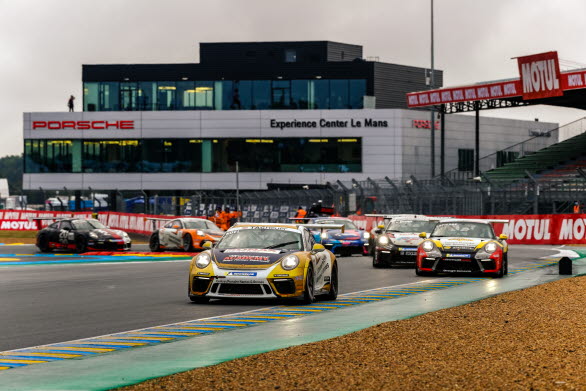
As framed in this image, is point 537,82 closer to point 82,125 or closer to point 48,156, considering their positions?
point 82,125

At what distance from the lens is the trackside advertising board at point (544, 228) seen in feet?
124

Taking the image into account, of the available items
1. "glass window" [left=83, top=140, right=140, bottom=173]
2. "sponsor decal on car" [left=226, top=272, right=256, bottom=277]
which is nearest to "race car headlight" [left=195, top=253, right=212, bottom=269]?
"sponsor decal on car" [left=226, top=272, right=256, bottom=277]

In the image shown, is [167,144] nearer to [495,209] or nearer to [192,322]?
[495,209]

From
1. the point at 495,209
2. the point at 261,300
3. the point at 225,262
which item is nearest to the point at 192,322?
the point at 225,262

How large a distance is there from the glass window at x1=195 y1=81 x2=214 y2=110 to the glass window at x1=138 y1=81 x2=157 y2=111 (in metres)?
3.21

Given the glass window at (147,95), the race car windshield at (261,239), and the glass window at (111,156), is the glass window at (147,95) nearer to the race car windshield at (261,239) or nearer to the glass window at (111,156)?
the glass window at (111,156)

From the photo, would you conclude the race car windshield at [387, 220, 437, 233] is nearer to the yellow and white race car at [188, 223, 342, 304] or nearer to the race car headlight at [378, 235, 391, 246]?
the race car headlight at [378, 235, 391, 246]

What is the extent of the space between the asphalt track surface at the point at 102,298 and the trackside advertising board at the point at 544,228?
→ 31.4ft

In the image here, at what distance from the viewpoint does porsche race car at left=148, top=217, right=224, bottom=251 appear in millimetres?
34531

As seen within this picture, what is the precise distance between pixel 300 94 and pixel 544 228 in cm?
4083

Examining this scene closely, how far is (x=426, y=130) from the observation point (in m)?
77.9

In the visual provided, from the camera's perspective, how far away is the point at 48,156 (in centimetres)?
7938

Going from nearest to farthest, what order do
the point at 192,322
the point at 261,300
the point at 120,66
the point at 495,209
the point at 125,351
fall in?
the point at 125,351, the point at 192,322, the point at 261,300, the point at 495,209, the point at 120,66

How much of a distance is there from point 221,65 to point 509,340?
2770 inches
